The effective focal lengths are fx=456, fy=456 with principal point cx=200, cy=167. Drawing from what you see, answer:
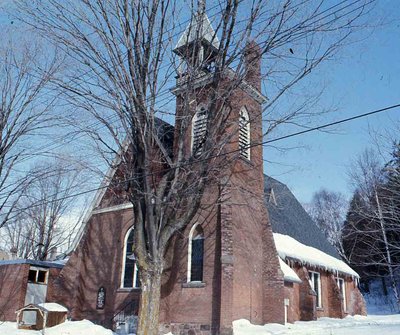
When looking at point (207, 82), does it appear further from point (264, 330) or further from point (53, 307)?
point (53, 307)

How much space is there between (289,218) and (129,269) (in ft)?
40.6

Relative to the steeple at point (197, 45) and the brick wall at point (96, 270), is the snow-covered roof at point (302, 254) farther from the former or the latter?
the steeple at point (197, 45)

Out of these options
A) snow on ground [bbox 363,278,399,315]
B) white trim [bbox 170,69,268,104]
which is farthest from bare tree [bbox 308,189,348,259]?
white trim [bbox 170,69,268,104]

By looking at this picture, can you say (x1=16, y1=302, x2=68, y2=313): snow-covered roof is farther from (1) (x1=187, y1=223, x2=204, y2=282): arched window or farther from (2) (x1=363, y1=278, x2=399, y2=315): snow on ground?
(2) (x1=363, y1=278, x2=399, y2=315): snow on ground

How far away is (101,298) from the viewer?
20.7 metres

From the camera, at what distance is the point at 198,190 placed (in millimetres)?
13039

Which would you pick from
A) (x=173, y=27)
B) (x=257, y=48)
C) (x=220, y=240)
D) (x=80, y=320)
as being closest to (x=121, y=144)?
(x=173, y=27)

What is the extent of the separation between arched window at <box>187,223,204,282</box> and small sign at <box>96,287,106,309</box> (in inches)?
198

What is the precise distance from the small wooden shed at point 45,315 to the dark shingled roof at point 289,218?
11.6 metres

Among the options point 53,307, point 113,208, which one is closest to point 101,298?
point 53,307

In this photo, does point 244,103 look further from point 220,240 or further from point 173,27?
point 173,27

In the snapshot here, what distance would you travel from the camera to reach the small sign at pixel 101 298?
2050 centimetres

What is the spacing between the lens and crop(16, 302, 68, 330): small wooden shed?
777 inches

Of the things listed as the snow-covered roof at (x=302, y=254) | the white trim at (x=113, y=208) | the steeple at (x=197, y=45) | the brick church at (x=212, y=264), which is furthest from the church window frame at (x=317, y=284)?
the steeple at (x=197, y=45)
